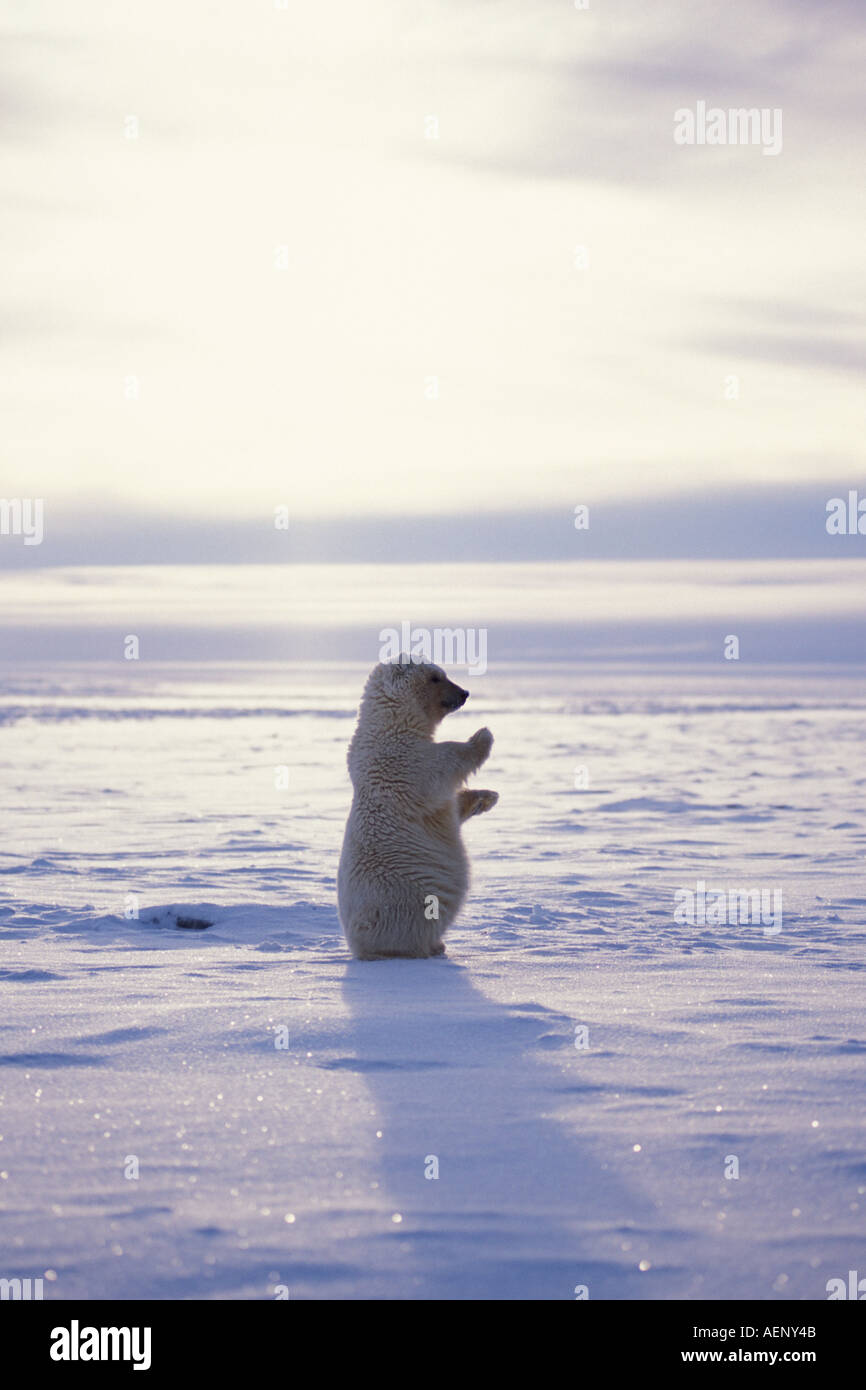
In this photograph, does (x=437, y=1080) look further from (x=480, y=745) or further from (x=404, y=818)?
(x=480, y=745)

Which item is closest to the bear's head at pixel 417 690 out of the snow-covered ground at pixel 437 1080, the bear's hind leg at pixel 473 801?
the bear's hind leg at pixel 473 801

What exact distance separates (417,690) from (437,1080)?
3.19 metres

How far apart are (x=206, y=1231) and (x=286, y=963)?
3281mm

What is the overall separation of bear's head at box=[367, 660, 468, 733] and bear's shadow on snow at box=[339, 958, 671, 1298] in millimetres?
2219

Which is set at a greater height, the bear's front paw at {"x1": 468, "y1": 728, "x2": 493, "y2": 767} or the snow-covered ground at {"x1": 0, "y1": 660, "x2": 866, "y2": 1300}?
the bear's front paw at {"x1": 468, "y1": 728, "x2": 493, "y2": 767}

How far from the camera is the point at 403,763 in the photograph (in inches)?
270

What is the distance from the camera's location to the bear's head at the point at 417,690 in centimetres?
702

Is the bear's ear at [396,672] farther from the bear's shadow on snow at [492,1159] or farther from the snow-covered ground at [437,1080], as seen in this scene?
the bear's shadow on snow at [492,1159]

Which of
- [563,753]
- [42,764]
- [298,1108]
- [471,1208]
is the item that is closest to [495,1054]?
[298,1108]

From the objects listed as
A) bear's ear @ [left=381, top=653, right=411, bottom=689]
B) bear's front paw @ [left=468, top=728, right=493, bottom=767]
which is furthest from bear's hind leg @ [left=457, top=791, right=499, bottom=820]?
bear's ear @ [left=381, top=653, right=411, bottom=689]

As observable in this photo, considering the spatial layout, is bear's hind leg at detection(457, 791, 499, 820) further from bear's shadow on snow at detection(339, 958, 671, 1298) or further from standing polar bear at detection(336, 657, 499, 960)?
bear's shadow on snow at detection(339, 958, 671, 1298)

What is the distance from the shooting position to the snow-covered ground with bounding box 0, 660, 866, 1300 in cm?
293
